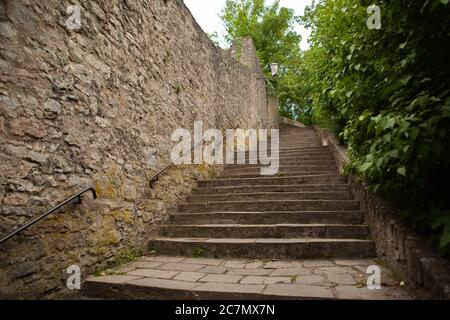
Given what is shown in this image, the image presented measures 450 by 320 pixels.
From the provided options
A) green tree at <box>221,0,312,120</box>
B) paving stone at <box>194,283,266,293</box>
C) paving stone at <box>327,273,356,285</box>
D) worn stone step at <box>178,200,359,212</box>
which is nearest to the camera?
paving stone at <box>194,283,266,293</box>

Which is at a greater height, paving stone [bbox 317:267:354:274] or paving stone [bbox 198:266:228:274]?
paving stone [bbox 317:267:354:274]

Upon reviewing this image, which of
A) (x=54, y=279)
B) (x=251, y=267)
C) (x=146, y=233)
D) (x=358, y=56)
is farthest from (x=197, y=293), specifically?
(x=358, y=56)

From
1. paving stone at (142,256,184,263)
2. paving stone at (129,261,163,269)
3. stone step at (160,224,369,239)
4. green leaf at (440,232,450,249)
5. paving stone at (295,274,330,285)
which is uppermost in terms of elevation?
green leaf at (440,232,450,249)

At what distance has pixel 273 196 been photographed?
489 cm

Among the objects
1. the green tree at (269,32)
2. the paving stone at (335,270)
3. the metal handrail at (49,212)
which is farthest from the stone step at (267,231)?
the green tree at (269,32)

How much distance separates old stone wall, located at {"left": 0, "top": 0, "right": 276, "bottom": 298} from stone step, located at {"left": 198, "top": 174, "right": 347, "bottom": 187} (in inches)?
25.4

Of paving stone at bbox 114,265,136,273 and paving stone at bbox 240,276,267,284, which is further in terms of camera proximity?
paving stone at bbox 114,265,136,273

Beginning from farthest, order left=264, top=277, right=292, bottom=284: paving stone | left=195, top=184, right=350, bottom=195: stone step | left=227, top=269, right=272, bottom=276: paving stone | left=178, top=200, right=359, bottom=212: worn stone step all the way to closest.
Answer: left=195, top=184, right=350, bottom=195: stone step, left=178, top=200, right=359, bottom=212: worn stone step, left=227, top=269, right=272, bottom=276: paving stone, left=264, top=277, right=292, bottom=284: paving stone

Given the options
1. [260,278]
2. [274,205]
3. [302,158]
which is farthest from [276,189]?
[260,278]

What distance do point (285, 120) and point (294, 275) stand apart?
50.4 feet

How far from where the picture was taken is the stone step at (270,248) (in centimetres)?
335

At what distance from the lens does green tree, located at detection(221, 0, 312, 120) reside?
16.6 meters

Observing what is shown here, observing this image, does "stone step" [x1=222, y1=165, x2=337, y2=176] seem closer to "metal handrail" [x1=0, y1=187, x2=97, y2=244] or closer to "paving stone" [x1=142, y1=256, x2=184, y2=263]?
"paving stone" [x1=142, y1=256, x2=184, y2=263]

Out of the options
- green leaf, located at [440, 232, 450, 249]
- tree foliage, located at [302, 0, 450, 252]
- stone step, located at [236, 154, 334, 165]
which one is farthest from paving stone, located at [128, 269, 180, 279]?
stone step, located at [236, 154, 334, 165]
